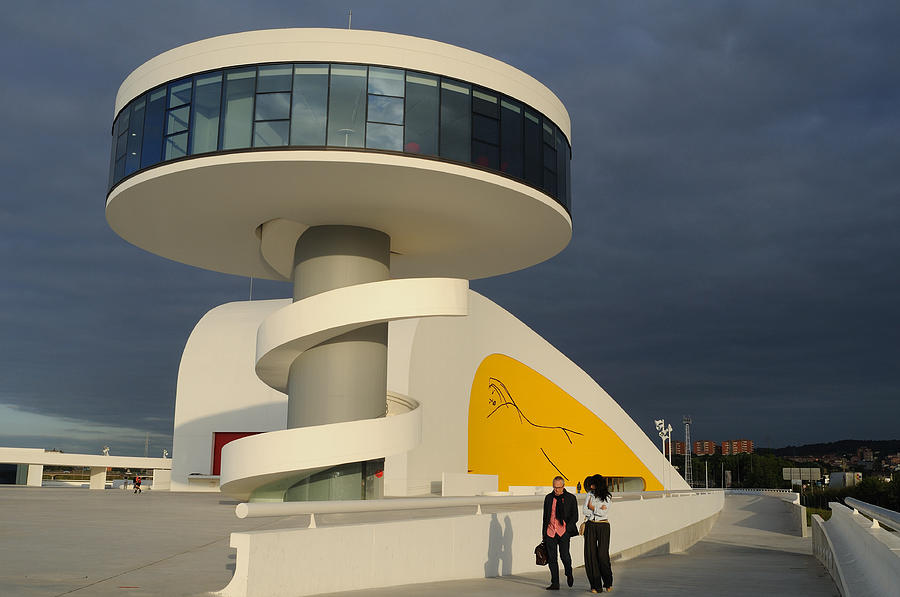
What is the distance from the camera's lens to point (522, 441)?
41.2 meters

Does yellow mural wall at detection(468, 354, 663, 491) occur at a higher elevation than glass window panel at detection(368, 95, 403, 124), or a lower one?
lower

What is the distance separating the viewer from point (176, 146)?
18.9 m

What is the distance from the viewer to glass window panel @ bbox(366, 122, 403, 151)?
18.1 meters

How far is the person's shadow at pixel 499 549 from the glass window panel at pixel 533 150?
9.75m

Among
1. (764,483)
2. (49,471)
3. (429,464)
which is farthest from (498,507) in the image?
(764,483)

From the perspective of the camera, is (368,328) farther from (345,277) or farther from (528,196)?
(528,196)

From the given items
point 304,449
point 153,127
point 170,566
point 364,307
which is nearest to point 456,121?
point 364,307

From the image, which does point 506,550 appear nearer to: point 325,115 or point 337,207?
point 325,115

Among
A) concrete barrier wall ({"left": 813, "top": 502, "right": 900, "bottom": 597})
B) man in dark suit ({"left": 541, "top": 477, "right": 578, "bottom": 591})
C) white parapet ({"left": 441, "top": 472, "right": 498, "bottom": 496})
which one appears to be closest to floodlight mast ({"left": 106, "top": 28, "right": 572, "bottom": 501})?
man in dark suit ({"left": 541, "top": 477, "right": 578, "bottom": 591})

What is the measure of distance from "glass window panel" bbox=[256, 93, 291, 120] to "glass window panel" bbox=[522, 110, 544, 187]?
581cm

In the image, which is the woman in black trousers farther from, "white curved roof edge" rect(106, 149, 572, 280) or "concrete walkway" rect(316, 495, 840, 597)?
"white curved roof edge" rect(106, 149, 572, 280)

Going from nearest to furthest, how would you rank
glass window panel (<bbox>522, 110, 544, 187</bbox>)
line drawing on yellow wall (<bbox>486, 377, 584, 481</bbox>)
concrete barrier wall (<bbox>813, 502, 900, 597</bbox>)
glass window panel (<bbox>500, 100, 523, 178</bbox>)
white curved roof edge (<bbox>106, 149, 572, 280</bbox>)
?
concrete barrier wall (<bbox>813, 502, 900, 597</bbox>) < white curved roof edge (<bbox>106, 149, 572, 280</bbox>) < glass window panel (<bbox>500, 100, 523, 178</bbox>) < glass window panel (<bbox>522, 110, 544, 187</bbox>) < line drawing on yellow wall (<bbox>486, 377, 584, 481</bbox>)

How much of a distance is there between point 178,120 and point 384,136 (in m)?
4.87

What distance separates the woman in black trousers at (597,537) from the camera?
1091cm
